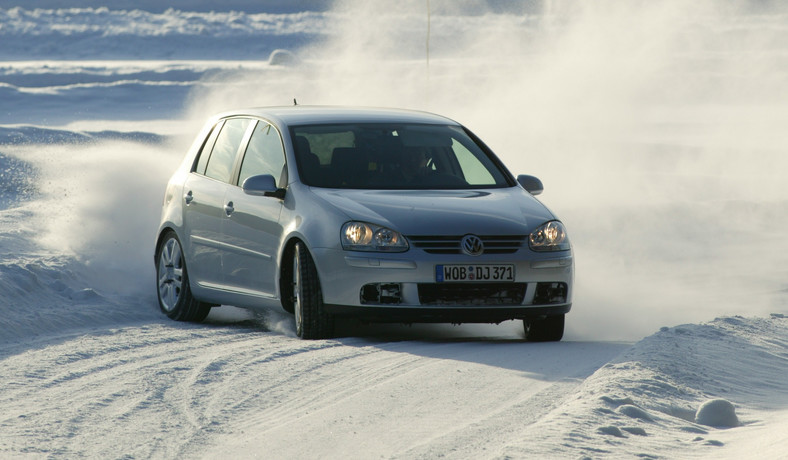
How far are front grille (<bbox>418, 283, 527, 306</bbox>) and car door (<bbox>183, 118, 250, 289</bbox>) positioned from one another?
180cm

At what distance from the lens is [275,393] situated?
6777 mm

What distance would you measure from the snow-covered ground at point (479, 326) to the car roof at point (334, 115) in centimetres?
129

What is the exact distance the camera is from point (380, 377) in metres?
7.17

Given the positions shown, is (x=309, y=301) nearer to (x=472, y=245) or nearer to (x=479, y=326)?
(x=472, y=245)

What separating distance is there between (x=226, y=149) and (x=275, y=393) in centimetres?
347

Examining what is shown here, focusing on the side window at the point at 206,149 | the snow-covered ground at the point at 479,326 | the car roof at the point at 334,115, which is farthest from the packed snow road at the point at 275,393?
the side window at the point at 206,149

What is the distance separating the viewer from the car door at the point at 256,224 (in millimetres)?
8977

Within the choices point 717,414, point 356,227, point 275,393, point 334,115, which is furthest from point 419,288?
point 717,414

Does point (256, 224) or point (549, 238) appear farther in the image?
point (256, 224)

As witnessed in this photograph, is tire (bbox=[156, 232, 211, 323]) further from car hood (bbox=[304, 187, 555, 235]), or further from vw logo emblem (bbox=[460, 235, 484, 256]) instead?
vw logo emblem (bbox=[460, 235, 484, 256])

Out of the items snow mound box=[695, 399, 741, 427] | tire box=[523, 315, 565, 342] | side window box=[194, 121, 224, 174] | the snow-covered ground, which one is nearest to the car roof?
side window box=[194, 121, 224, 174]

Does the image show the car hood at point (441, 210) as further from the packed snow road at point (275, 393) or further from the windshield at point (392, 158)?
the packed snow road at point (275, 393)

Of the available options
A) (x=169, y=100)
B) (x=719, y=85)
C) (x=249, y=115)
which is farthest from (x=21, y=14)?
(x=249, y=115)

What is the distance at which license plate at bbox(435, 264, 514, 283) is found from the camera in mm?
8250
